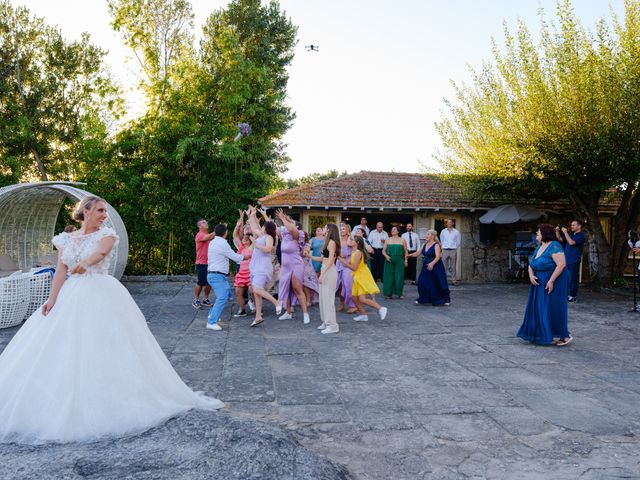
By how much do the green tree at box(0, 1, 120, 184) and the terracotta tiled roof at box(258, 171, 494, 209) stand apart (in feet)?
40.4

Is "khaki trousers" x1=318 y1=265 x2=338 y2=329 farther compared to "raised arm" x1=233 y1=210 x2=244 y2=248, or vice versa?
"raised arm" x1=233 y1=210 x2=244 y2=248

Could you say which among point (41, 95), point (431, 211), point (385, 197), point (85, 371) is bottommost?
point (85, 371)

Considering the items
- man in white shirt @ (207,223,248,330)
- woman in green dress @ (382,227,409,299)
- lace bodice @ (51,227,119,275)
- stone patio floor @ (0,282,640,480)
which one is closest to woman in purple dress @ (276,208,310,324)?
stone patio floor @ (0,282,640,480)

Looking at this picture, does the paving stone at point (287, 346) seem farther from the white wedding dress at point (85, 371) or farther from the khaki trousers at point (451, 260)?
the khaki trousers at point (451, 260)

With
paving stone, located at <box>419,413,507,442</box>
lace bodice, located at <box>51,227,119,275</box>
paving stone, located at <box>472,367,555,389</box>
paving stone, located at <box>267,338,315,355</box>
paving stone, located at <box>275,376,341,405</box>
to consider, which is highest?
lace bodice, located at <box>51,227,119,275</box>

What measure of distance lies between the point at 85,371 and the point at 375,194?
49.6ft

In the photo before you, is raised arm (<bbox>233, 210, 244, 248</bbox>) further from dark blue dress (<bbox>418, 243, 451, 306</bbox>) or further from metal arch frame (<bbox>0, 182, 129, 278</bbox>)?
dark blue dress (<bbox>418, 243, 451, 306</bbox>)

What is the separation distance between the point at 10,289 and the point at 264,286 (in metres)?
4.24

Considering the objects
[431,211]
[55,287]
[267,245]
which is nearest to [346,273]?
[267,245]

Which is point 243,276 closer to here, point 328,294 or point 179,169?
point 328,294

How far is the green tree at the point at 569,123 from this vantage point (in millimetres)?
13336

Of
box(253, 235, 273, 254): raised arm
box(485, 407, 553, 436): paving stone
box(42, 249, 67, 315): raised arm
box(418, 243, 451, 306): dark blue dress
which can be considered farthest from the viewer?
box(418, 243, 451, 306): dark blue dress

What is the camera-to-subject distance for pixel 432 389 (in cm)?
594

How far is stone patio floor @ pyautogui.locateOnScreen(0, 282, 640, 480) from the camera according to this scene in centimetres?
419
